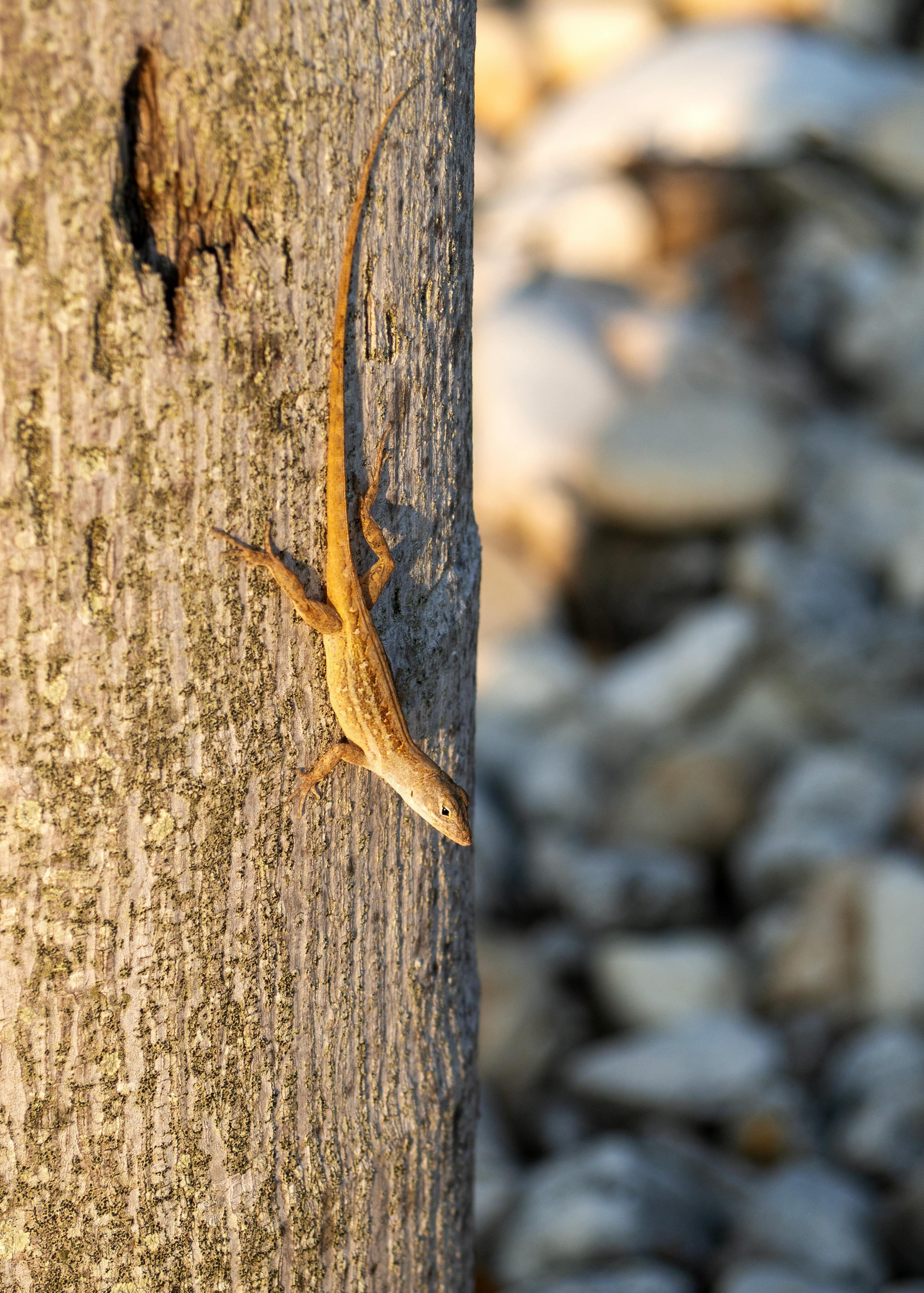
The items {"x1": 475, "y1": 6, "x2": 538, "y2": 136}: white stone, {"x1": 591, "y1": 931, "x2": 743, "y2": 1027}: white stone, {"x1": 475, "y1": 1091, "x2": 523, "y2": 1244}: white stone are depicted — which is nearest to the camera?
{"x1": 475, "y1": 1091, "x2": 523, "y2": 1244}: white stone

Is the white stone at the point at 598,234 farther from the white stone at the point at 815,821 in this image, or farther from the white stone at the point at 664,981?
the white stone at the point at 664,981

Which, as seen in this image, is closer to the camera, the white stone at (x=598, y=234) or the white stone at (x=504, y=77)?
the white stone at (x=598, y=234)

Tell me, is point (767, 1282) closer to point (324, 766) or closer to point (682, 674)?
point (324, 766)

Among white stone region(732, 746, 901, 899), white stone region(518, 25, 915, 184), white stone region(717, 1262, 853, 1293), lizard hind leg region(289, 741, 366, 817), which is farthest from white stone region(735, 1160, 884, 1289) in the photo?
white stone region(518, 25, 915, 184)

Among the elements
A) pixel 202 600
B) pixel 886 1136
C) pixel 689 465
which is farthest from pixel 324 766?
pixel 689 465

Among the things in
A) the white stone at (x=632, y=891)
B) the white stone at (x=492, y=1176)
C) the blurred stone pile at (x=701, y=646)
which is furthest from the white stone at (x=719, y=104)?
the white stone at (x=492, y=1176)

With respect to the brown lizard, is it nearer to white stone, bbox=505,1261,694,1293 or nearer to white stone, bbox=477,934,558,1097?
white stone, bbox=505,1261,694,1293
